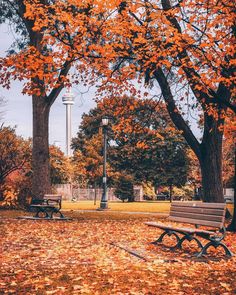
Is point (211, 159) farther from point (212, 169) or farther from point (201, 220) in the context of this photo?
point (201, 220)

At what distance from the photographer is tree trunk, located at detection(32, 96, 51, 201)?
20.7 metres

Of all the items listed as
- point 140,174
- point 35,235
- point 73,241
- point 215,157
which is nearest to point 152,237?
point 73,241

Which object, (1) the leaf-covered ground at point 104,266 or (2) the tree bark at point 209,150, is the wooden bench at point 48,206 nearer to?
(1) the leaf-covered ground at point 104,266

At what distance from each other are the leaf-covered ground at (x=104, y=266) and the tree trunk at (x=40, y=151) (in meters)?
7.26

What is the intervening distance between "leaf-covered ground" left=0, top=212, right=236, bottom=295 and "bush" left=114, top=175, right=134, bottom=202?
3484 cm

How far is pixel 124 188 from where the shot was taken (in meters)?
48.8

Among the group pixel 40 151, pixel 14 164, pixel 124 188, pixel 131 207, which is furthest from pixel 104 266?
pixel 124 188

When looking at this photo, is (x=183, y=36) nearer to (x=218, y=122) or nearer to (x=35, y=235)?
(x=218, y=122)

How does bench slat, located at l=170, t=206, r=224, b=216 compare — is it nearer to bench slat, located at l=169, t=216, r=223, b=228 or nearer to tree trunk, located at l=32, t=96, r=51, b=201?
bench slat, located at l=169, t=216, r=223, b=228

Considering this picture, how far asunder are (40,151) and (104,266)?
12.9 metres

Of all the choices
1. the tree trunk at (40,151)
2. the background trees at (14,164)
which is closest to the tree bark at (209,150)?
the tree trunk at (40,151)

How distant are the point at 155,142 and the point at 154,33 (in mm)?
39071

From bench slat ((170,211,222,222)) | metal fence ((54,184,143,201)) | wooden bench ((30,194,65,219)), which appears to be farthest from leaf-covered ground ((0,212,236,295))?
metal fence ((54,184,143,201))

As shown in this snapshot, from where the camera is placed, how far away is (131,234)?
13742mm
